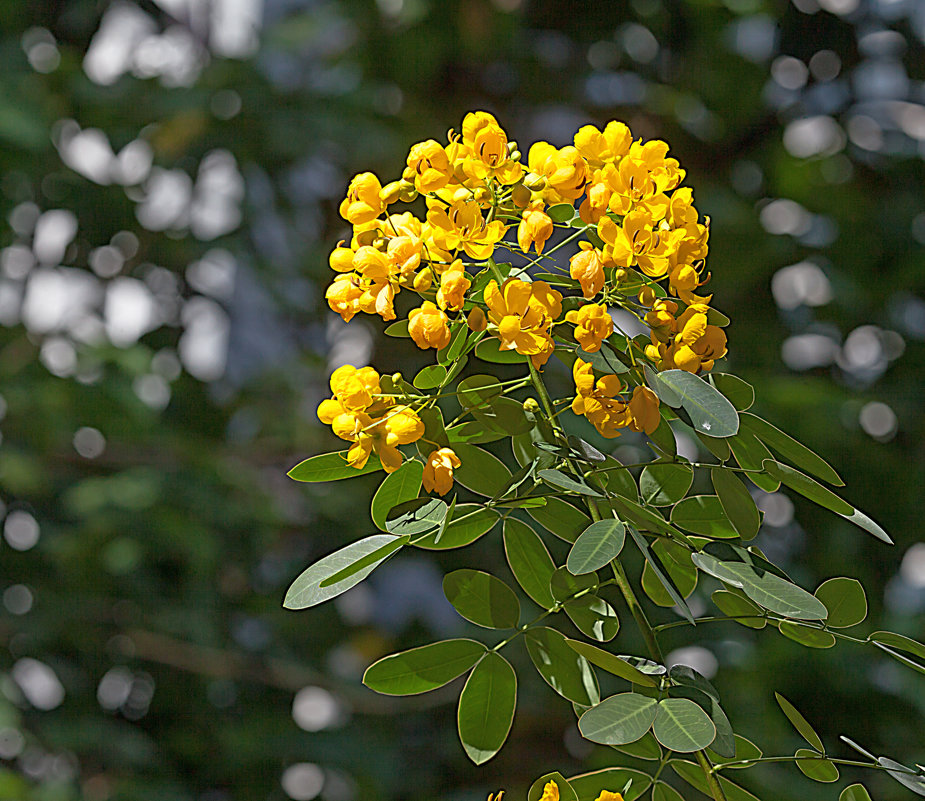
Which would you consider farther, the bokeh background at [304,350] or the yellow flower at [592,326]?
the bokeh background at [304,350]

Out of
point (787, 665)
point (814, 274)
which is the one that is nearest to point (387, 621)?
point (787, 665)

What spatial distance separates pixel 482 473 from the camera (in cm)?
30

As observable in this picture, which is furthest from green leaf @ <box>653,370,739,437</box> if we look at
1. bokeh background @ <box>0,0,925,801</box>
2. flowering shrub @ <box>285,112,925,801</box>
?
bokeh background @ <box>0,0,925,801</box>

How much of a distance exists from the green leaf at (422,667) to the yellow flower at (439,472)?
5cm

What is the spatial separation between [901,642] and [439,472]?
0.13 m

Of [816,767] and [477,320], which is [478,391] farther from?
[816,767]

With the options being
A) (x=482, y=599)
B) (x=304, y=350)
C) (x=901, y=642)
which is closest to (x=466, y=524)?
(x=482, y=599)

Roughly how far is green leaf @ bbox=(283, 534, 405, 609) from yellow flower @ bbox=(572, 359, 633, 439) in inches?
2.4

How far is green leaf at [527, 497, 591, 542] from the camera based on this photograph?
28cm

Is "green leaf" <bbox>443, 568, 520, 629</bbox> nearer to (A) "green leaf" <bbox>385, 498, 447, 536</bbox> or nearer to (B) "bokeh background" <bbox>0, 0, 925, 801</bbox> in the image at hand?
(A) "green leaf" <bbox>385, 498, 447, 536</bbox>

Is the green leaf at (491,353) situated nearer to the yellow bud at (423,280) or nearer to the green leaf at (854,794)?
the yellow bud at (423,280)

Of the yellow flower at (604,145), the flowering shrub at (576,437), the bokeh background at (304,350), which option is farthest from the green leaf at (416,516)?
the bokeh background at (304,350)

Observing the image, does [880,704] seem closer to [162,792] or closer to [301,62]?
[162,792]

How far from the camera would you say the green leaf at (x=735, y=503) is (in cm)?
25
